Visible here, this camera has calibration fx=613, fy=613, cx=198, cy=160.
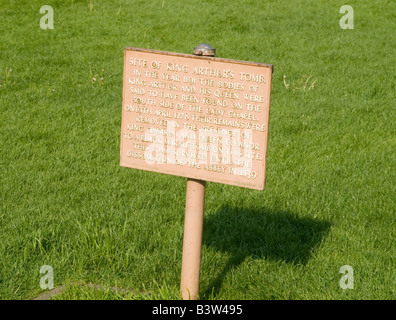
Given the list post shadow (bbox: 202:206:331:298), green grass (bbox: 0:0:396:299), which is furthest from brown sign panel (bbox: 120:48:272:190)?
post shadow (bbox: 202:206:331:298)

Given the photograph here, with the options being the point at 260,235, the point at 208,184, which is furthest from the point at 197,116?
the point at 208,184

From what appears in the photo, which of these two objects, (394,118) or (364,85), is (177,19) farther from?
(394,118)

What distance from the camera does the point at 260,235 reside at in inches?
202

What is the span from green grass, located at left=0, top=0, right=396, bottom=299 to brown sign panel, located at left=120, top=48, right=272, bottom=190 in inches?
38.7

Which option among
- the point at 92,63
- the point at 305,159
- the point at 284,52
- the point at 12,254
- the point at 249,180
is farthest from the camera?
the point at 284,52

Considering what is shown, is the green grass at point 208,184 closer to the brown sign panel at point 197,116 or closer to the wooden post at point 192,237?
the wooden post at point 192,237

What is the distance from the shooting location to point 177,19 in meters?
12.7

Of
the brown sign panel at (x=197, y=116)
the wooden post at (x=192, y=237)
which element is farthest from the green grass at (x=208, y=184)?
the brown sign panel at (x=197, y=116)

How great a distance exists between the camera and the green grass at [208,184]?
4535 millimetres

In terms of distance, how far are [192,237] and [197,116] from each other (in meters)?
0.80

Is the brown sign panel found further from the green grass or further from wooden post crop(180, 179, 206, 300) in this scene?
the green grass

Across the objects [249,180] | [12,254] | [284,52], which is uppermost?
[284,52]

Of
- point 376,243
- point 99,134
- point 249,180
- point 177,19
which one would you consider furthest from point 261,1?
point 249,180

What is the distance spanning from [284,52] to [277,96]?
7.56 feet
